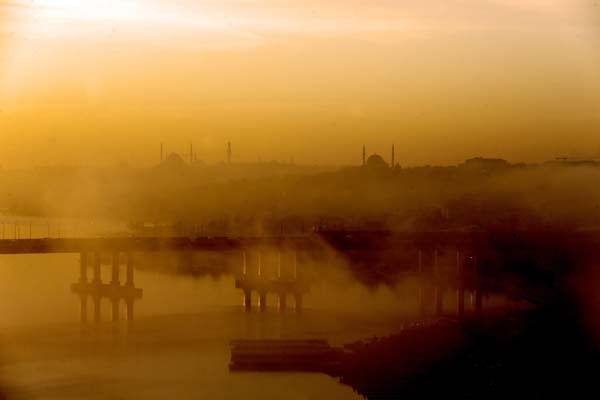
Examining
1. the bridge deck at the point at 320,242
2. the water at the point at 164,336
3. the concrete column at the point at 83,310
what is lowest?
the water at the point at 164,336

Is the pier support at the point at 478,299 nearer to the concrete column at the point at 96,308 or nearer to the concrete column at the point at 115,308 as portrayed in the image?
the concrete column at the point at 115,308

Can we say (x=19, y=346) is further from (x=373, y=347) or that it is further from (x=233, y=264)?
(x=233, y=264)

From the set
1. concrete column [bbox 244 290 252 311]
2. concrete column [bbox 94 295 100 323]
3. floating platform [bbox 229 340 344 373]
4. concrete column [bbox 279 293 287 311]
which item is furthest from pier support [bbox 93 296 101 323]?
floating platform [bbox 229 340 344 373]

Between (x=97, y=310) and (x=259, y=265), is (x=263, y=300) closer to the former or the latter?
(x=259, y=265)

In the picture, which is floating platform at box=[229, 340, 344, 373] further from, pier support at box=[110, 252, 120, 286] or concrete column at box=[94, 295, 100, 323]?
pier support at box=[110, 252, 120, 286]

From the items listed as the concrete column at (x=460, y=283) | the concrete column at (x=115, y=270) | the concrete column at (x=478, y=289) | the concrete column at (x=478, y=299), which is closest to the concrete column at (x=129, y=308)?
the concrete column at (x=115, y=270)

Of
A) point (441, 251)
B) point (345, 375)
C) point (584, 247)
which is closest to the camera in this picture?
point (345, 375)

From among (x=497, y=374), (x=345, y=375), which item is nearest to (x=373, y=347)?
(x=345, y=375)

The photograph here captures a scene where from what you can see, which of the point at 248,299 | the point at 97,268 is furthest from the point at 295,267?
the point at 97,268
